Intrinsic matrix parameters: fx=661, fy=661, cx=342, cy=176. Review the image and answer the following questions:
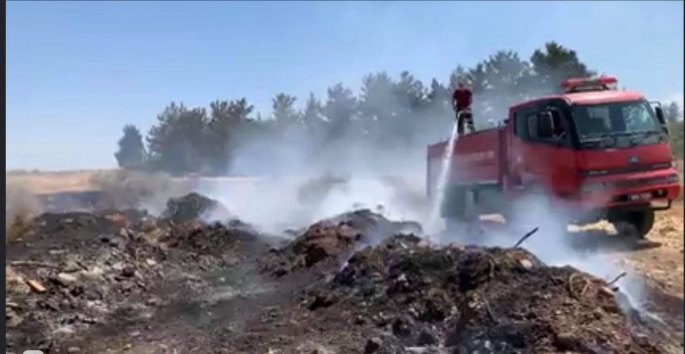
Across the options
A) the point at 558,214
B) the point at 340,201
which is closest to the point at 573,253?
the point at 558,214

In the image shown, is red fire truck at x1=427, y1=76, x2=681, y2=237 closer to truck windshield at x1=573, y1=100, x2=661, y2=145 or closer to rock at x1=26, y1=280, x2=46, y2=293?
truck windshield at x1=573, y1=100, x2=661, y2=145

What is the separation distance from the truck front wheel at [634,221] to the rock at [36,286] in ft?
21.8

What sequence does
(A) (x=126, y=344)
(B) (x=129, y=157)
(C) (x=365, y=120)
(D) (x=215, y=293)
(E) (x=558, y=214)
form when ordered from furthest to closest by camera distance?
(C) (x=365, y=120) < (E) (x=558, y=214) < (D) (x=215, y=293) < (B) (x=129, y=157) < (A) (x=126, y=344)

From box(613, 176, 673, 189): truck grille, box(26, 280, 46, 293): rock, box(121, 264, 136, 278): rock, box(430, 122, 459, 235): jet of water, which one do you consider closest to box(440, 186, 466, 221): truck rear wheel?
box(430, 122, 459, 235): jet of water

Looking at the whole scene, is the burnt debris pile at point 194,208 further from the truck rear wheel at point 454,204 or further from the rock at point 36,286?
the rock at point 36,286

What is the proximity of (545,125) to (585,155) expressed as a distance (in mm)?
955

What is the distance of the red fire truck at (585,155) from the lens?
7.70 meters

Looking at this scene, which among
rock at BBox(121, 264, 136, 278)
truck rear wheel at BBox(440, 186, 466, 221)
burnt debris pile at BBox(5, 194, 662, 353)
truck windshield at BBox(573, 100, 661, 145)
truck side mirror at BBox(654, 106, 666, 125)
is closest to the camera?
burnt debris pile at BBox(5, 194, 662, 353)

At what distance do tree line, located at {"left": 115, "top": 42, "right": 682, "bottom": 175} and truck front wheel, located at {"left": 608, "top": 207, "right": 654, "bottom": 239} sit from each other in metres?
1.88

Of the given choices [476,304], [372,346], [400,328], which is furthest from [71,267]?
[476,304]

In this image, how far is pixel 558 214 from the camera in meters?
8.24

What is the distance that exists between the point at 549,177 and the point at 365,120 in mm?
2480

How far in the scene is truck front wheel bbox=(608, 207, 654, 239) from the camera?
318 inches

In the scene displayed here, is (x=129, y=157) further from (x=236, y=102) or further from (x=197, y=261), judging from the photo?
(x=197, y=261)
